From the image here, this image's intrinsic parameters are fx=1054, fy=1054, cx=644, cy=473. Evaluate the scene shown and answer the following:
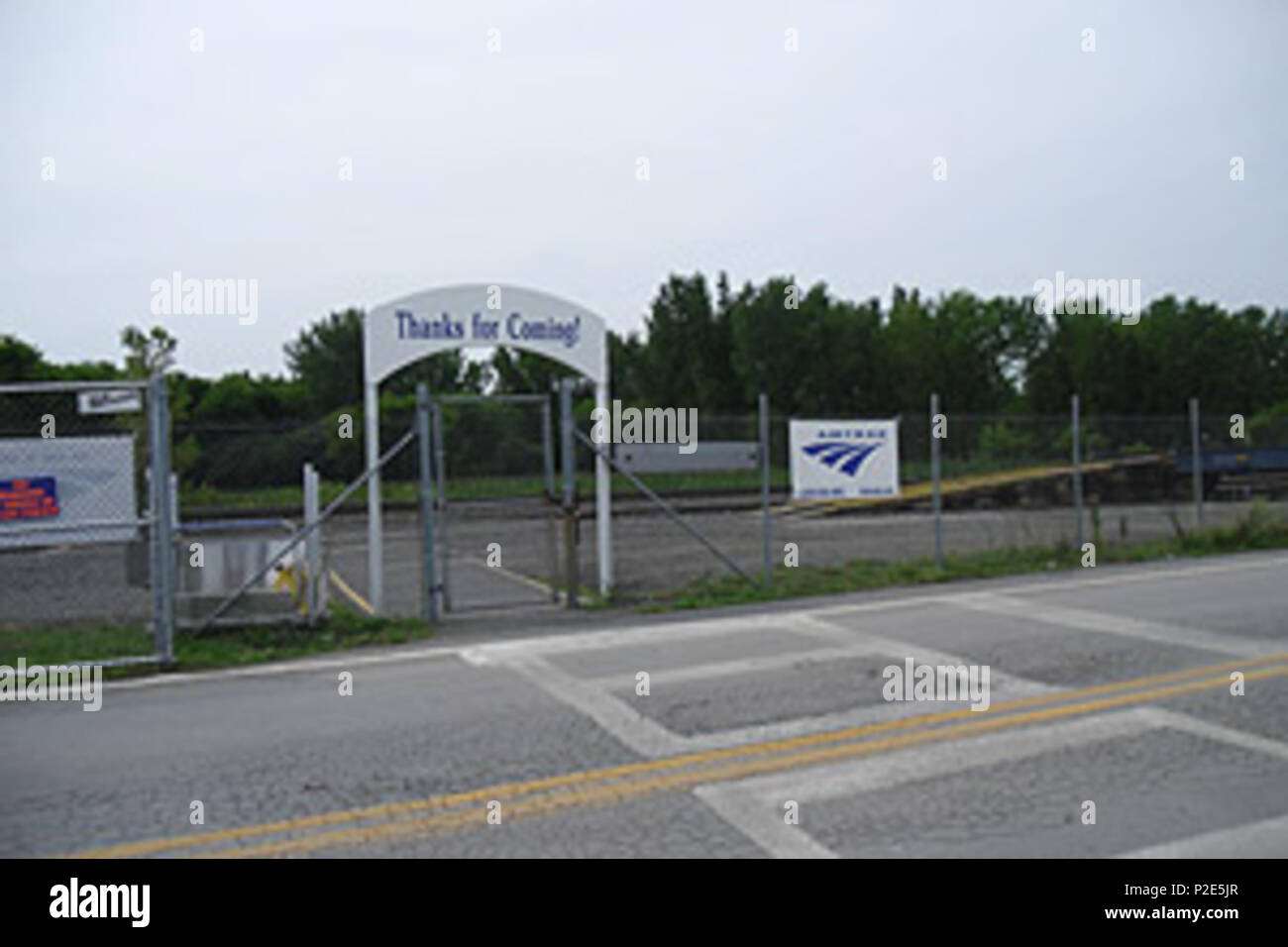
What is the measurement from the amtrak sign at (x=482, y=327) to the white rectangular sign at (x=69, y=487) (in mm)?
3070

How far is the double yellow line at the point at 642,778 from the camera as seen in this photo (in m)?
4.95

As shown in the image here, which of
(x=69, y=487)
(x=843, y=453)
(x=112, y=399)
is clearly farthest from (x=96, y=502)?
(x=843, y=453)

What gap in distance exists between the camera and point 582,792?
18.1 feet

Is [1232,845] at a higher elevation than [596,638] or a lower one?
lower

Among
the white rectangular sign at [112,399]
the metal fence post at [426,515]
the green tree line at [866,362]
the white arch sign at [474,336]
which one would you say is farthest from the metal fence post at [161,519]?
the green tree line at [866,362]

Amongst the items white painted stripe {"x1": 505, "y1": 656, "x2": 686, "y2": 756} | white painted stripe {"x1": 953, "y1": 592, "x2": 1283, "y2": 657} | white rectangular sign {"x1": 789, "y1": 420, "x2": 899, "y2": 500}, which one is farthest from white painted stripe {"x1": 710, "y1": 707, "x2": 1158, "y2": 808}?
white rectangular sign {"x1": 789, "y1": 420, "x2": 899, "y2": 500}

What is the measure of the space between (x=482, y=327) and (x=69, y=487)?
4790 mm

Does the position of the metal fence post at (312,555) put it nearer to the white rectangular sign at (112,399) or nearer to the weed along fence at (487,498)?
the weed along fence at (487,498)

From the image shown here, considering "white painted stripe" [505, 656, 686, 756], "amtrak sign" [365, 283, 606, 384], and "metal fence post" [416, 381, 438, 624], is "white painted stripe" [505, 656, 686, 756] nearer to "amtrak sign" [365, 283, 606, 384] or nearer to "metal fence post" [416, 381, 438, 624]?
"metal fence post" [416, 381, 438, 624]

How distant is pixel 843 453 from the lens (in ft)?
47.1

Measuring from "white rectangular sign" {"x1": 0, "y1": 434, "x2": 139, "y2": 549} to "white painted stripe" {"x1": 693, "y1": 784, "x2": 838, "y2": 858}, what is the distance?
637cm

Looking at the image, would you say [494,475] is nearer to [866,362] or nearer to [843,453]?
[843,453]
